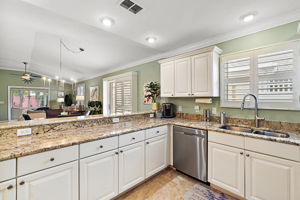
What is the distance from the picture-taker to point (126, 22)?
1.98m

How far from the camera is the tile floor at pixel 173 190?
1.77 metres

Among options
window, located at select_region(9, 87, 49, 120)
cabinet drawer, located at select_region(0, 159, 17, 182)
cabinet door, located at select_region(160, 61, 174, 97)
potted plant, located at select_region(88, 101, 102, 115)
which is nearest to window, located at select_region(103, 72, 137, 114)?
potted plant, located at select_region(88, 101, 102, 115)

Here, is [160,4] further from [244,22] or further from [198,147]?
[198,147]

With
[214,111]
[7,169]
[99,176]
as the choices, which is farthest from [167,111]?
[7,169]

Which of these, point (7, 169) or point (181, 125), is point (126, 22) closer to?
point (181, 125)

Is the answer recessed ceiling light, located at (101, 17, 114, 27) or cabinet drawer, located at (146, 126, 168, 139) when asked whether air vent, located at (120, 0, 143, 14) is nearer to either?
recessed ceiling light, located at (101, 17, 114, 27)

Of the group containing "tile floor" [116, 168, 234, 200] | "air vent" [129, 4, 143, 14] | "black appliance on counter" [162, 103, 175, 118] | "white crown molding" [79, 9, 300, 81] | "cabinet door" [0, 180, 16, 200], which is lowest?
"tile floor" [116, 168, 234, 200]

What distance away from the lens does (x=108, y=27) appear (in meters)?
2.07

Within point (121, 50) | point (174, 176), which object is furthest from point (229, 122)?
point (121, 50)

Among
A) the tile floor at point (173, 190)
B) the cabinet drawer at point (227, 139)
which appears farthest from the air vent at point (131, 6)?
the tile floor at point (173, 190)

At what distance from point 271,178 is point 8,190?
245cm

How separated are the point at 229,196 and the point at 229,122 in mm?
1088

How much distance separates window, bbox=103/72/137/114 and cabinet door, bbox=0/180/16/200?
2.74 meters

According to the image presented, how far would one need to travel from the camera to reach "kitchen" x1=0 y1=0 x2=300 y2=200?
1.32 metres
